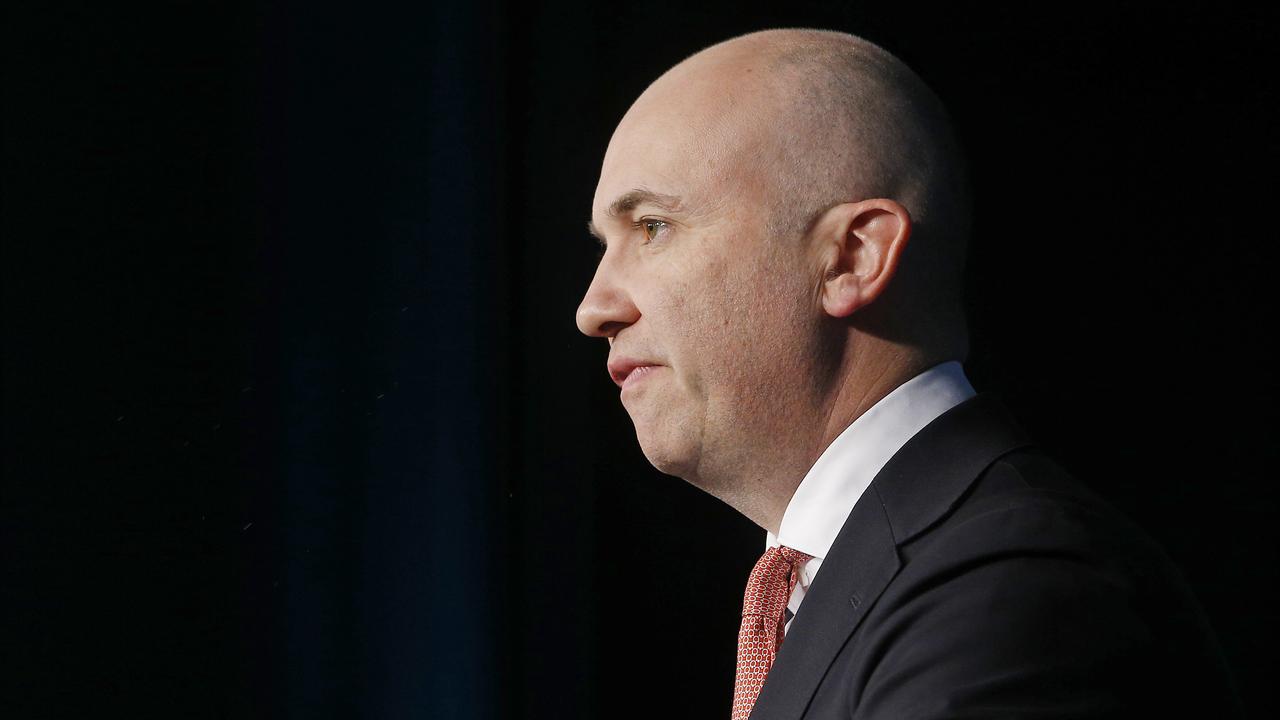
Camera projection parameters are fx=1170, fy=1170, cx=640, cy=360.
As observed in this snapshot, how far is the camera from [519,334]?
197 centimetres

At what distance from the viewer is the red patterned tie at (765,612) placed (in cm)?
123

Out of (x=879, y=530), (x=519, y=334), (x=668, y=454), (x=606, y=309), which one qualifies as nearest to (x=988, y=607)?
(x=879, y=530)

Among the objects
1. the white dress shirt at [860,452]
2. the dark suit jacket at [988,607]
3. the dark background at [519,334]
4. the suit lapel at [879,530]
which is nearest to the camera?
the dark suit jacket at [988,607]

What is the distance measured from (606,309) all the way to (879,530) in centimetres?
38

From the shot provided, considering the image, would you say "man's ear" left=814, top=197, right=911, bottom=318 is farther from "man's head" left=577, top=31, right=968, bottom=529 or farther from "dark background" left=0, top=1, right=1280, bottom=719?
"dark background" left=0, top=1, right=1280, bottom=719

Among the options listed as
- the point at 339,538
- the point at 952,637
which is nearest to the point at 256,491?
the point at 339,538

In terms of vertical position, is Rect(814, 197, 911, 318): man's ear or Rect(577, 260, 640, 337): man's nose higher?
Rect(814, 197, 911, 318): man's ear

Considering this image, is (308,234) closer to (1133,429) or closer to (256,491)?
(256,491)

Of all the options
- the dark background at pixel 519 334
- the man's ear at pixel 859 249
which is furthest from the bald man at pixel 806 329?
the dark background at pixel 519 334

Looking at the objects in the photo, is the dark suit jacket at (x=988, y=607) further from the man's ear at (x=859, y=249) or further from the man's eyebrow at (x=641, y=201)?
the man's eyebrow at (x=641, y=201)

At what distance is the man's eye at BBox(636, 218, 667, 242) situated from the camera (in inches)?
49.7

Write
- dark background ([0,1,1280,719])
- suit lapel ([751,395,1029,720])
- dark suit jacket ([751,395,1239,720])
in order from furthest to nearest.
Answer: dark background ([0,1,1280,719]), suit lapel ([751,395,1029,720]), dark suit jacket ([751,395,1239,720])

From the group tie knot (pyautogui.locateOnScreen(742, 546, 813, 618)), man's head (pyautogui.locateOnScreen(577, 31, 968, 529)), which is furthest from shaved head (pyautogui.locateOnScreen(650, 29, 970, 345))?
tie knot (pyautogui.locateOnScreen(742, 546, 813, 618))

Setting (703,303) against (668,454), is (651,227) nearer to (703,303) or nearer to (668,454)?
(703,303)
